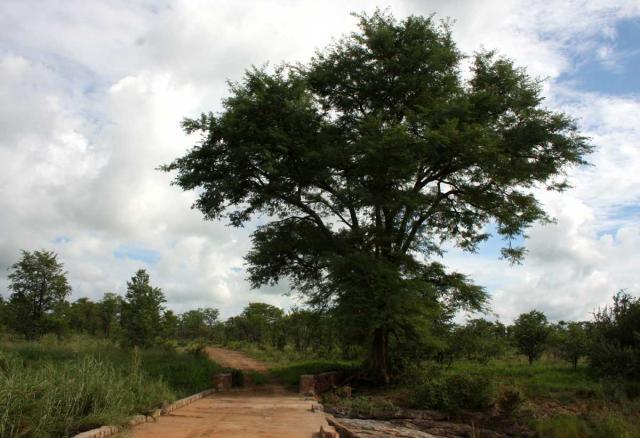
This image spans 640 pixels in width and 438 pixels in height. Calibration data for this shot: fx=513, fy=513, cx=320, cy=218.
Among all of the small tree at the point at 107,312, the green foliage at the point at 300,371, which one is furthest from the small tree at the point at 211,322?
the green foliage at the point at 300,371

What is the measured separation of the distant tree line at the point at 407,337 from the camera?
16.8m

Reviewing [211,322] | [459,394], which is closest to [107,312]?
[211,322]

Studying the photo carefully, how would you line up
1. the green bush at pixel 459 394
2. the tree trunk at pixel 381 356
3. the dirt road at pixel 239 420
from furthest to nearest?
1. the tree trunk at pixel 381 356
2. the green bush at pixel 459 394
3. the dirt road at pixel 239 420

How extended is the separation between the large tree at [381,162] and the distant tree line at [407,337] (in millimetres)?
1097

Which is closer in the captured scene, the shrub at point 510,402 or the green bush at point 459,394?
the shrub at point 510,402

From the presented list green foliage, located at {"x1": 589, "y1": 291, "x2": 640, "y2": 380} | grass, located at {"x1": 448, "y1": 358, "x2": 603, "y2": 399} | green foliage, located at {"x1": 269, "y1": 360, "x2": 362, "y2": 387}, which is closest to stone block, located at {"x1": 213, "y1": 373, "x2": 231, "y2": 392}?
green foliage, located at {"x1": 269, "y1": 360, "x2": 362, "y2": 387}

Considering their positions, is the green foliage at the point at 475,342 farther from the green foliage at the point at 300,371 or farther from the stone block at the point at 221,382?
the stone block at the point at 221,382

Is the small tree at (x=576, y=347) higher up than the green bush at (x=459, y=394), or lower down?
higher up

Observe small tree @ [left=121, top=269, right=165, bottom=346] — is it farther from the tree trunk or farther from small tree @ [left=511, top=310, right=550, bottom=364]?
small tree @ [left=511, top=310, right=550, bottom=364]

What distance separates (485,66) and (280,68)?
769 cm

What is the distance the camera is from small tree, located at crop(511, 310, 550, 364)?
79.8ft

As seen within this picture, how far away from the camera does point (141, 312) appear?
27.3 meters

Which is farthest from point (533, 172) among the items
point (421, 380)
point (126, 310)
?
point (126, 310)

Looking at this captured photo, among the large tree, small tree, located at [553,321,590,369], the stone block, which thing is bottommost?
the stone block
